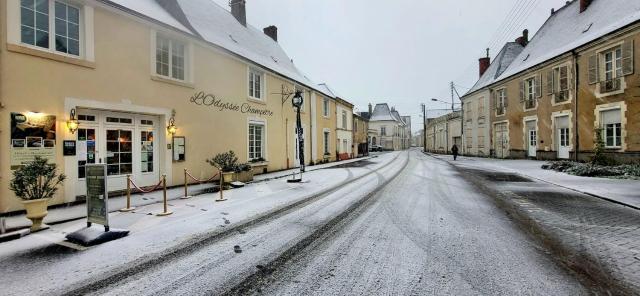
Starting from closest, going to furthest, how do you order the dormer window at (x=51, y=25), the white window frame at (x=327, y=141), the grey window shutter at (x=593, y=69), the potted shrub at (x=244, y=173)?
the dormer window at (x=51, y=25) → the potted shrub at (x=244, y=173) → the grey window shutter at (x=593, y=69) → the white window frame at (x=327, y=141)

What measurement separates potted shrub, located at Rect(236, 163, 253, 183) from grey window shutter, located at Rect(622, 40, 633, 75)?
1894cm

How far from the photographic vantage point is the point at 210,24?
1528cm

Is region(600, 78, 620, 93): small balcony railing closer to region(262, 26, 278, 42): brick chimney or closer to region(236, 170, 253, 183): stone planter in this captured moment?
region(236, 170, 253, 183): stone planter

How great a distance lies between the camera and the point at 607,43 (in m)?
16.1

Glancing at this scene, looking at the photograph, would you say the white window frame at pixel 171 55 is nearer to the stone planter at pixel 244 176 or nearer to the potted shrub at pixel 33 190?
the stone planter at pixel 244 176

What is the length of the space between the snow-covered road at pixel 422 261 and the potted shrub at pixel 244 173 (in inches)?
275

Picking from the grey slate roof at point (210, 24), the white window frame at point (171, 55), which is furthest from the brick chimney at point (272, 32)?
the white window frame at point (171, 55)

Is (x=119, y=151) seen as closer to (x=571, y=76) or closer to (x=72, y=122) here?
(x=72, y=122)

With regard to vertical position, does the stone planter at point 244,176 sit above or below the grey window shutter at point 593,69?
below

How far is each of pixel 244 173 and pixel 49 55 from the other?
23.0 feet

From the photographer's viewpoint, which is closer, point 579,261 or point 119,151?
point 579,261

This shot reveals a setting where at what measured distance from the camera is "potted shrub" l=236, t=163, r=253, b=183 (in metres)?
Answer: 12.1

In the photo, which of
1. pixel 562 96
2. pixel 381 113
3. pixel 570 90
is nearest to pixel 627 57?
pixel 570 90

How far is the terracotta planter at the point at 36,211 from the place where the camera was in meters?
5.66
